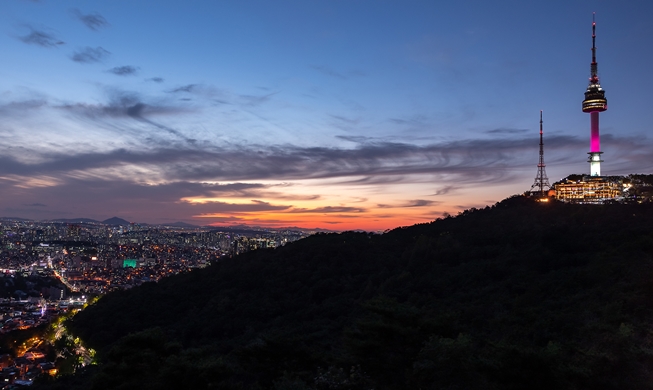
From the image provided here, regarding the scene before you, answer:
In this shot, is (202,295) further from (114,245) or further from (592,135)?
(114,245)

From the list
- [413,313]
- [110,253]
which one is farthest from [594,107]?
[110,253]

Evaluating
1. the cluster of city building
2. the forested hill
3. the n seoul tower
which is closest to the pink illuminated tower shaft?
the n seoul tower

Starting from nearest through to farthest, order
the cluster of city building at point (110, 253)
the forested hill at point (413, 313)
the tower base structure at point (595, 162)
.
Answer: the forested hill at point (413, 313) → the tower base structure at point (595, 162) → the cluster of city building at point (110, 253)

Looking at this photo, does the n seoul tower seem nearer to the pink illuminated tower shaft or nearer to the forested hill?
the pink illuminated tower shaft

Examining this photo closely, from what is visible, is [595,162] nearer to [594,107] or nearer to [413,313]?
[594,107]

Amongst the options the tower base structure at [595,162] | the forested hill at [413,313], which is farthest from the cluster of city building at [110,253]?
the tower base structure at [595,162]

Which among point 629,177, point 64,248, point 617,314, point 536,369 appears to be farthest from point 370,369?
point 64,248

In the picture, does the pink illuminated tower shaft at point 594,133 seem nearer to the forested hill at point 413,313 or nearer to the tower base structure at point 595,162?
the tower base structure at point 595,162
